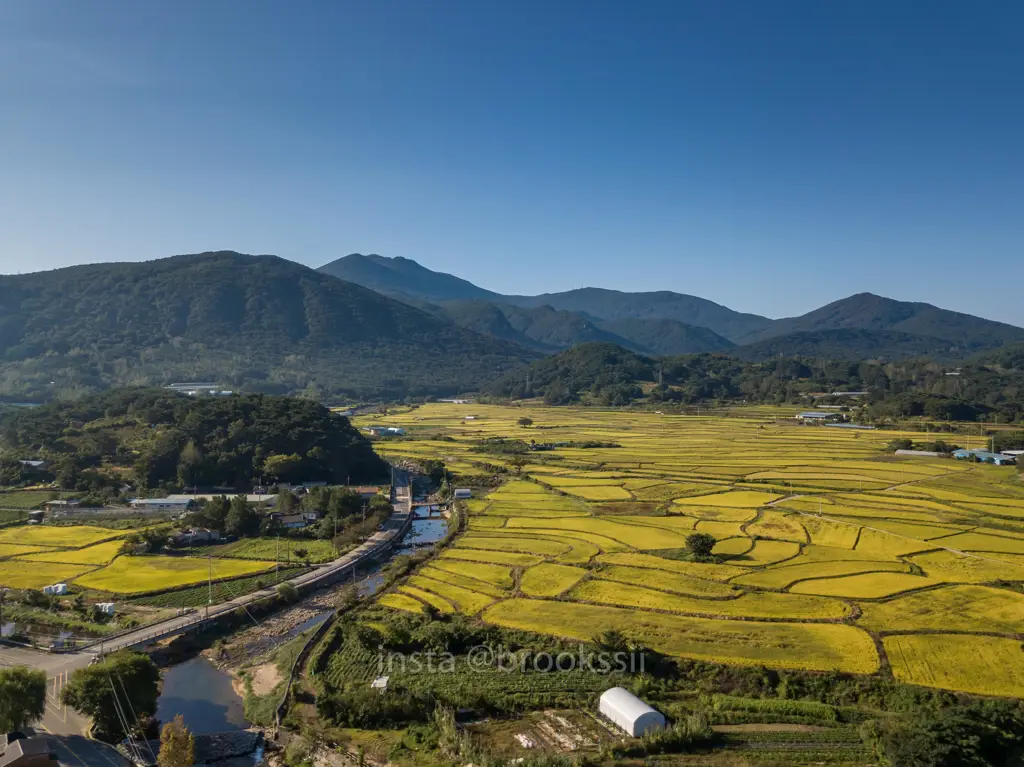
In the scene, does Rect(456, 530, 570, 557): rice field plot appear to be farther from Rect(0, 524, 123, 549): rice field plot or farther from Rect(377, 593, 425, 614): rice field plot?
Rect(0, 524, 123, 549): rice field plot

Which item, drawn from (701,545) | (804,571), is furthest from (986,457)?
(701,545)

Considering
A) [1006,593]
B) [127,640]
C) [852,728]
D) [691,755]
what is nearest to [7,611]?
[127,640]

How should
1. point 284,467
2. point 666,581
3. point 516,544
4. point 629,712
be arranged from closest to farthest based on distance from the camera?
point 629,712 < point 666,581 < point 516,544 < point 284,467

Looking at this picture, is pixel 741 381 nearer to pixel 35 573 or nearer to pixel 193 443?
pixel 193 443

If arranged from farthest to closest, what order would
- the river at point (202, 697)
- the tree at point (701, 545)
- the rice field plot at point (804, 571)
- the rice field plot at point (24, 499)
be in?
the rice field plot at point (24, 499)
the tree at point (701, 545)
the rice field plot at point (804, 571)
the river at point (202, 697)

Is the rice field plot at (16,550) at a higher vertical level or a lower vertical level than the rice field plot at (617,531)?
lower

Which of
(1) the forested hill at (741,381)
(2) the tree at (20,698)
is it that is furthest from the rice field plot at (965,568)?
(1) the forested hill at (741,381)

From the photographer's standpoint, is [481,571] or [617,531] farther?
[617,531]

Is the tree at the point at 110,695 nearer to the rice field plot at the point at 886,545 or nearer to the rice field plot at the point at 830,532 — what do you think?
the rice field plot at the point at 830,532
